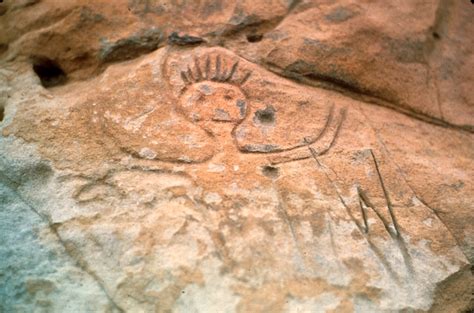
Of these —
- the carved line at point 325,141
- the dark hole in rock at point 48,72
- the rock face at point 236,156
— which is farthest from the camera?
the dark hole in rock at point 48,72

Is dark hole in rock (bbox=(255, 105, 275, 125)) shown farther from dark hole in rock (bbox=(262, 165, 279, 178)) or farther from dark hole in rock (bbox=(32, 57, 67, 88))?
dark hole in rock (bbox=(32, 57, 67, 88))

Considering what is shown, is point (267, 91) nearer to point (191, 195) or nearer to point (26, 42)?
point (191, 195)

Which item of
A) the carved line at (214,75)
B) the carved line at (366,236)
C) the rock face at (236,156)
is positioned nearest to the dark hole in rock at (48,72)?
the rock face at (236,156)

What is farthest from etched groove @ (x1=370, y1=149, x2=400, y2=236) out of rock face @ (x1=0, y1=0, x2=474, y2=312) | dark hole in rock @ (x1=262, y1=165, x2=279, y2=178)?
dark hole in rock @ (x1=262, y1=165, x2=279, y2=178)

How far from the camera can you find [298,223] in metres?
1.60

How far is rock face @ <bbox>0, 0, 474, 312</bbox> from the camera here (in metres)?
1.50

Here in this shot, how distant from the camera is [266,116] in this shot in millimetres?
1850

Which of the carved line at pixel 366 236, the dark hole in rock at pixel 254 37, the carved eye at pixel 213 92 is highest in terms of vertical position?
the dark hole in rock at pixel 254 37

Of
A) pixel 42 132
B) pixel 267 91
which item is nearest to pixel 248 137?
pixel 267 91

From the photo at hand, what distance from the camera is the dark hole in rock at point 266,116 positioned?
1.84 metres

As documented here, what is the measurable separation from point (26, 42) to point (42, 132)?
56cm

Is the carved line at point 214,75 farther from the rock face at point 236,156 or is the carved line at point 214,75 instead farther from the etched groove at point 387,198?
the etched groove at point 387,198

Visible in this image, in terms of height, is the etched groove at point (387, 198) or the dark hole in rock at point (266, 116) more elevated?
the dark hole in rock at point (266, 116)

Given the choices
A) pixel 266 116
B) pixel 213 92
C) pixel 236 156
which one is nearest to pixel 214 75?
pixel 213 92
